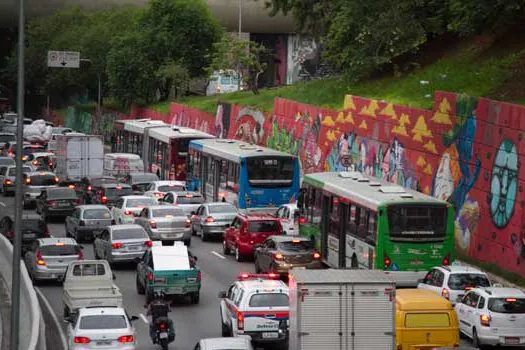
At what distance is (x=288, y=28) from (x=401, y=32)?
71.9 m

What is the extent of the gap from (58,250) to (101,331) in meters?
13.2

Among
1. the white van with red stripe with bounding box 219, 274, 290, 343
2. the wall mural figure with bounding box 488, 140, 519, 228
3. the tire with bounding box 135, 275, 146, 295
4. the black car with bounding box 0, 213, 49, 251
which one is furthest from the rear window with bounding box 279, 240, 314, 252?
the black car with bounding box 0, 213, 49, 251

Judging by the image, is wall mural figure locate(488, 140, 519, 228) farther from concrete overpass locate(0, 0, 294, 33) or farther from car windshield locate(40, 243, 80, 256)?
concrete overpass locate(0, 0, 294, 33)

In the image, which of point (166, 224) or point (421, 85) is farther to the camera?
point (421, 85)

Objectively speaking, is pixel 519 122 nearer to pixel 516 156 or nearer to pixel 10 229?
pixel 516 156

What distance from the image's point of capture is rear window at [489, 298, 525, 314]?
2997 cm

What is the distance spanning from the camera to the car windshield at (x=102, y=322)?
28750 millimetres

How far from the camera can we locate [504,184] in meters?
41.9

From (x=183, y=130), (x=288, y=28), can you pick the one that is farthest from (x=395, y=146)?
(x=288, y=28)

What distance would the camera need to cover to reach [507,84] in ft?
165

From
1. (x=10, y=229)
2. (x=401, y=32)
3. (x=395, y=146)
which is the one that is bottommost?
(x=10, y=229)

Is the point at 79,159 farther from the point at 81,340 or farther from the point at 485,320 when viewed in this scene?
the point at 485,320

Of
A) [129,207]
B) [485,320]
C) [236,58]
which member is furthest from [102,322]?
[236,58]

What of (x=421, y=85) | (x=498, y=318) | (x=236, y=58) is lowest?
(x=498, y=318)
